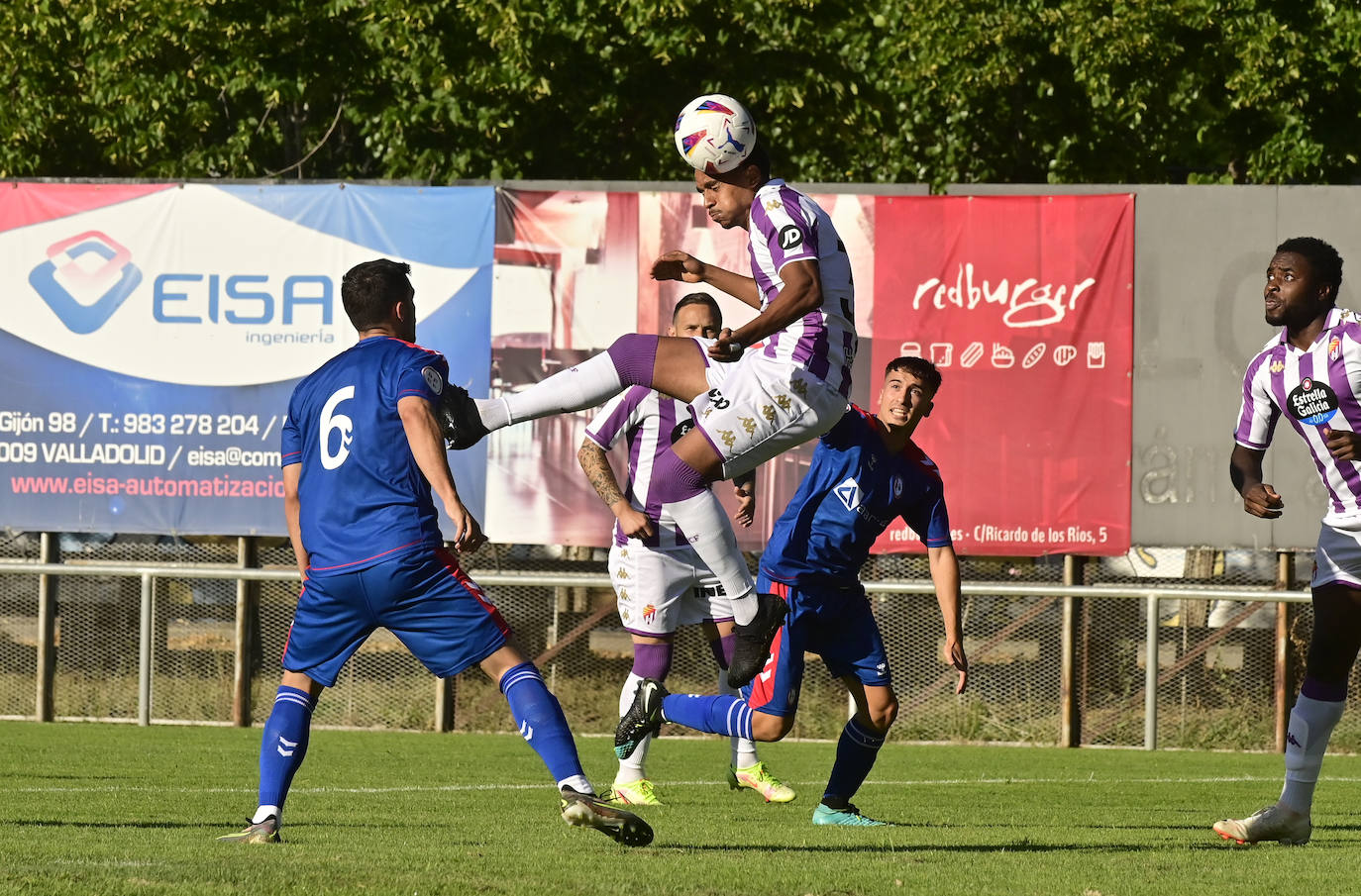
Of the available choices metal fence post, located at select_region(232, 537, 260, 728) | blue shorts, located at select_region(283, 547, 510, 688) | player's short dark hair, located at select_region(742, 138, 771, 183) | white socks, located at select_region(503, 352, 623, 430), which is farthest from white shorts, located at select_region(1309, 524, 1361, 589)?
metal fence post, located at select_region(232, 537, 260, 728)

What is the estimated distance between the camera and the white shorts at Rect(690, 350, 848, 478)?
7.20 m

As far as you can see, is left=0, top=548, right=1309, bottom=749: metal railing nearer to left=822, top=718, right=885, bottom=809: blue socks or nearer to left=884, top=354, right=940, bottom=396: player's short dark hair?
left=822, top=718, right=885, bottom=809: blue socks

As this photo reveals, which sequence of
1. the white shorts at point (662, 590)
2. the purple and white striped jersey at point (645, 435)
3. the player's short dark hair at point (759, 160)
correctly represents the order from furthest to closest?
the purple and white striped jersey at point (645, 435), the white shorts at point (662, 590), the player's short dark hair at point (759, 160)

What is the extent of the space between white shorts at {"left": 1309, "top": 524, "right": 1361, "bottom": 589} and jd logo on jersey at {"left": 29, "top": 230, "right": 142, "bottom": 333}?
11.1 m

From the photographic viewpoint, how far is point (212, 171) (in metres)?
21.2

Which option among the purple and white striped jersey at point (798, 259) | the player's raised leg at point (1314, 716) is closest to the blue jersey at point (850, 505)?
the purple and white striped jersey at point (798, 259)

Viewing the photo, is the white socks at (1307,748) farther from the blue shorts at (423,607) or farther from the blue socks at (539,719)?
the blue shorts at (423,607)

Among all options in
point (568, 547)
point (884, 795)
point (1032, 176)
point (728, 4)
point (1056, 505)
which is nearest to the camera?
point (884, 795)

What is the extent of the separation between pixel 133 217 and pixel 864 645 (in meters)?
9.92

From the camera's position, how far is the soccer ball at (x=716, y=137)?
7363mm

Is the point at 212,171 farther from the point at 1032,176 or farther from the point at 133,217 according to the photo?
the point at 1032,176

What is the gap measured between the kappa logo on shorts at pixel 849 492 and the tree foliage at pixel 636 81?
11.8 m

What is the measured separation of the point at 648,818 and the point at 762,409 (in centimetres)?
267

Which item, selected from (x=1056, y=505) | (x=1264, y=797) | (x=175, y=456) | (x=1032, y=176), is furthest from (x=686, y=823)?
(x=1032, y=176)
